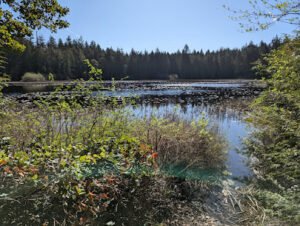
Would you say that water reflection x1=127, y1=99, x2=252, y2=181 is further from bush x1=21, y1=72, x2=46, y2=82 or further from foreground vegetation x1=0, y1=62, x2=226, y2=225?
bush x1=21, y1=72, x2=46, y2=82

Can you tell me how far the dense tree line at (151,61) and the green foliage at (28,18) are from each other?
5483 cm

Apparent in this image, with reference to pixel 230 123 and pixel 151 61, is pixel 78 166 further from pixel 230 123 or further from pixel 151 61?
pixel 151 61

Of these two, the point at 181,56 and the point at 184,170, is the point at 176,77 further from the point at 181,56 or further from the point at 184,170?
the point at 184,170

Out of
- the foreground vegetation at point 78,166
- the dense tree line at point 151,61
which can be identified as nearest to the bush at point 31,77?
the dense tree line at point 151,61

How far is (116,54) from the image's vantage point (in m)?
71.3

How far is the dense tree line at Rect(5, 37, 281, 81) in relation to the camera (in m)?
58.5

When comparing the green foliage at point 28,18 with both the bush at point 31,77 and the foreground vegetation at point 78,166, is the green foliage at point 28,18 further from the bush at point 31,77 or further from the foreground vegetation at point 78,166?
Answer: the bush at point 31,77

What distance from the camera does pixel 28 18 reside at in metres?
4.73

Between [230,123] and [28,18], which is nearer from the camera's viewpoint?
[28,18]

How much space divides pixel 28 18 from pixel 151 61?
75264mm

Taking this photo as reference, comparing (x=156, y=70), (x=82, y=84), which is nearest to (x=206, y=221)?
(x=82, y=84)

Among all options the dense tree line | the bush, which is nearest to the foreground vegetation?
the bush

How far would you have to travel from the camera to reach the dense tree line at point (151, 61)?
192 ft

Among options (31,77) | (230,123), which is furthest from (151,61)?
(230,123)
